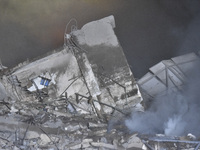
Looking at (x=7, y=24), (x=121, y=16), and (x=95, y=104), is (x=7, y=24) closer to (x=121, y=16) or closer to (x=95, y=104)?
(x=121, y=16)

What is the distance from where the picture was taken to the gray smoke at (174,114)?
6.88 metres

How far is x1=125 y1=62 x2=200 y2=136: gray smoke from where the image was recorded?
271 inches

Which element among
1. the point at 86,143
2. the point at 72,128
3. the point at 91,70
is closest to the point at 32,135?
the point at 72,128

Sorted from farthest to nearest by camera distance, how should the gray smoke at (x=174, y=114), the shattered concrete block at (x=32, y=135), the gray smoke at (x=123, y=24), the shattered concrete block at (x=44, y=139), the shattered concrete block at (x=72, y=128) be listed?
1. the gray smoke at (x=123, y=24)
2. the gray smoke at (x=174, y=114)
3. the shattered concrete block at (x=72, y=128)
4. the shattered concrete block at (x=32, y=135)
5. the shattered concrete block at (x=44, y=139)

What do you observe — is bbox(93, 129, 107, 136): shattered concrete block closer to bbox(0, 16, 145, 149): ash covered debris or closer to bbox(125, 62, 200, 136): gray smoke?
bbox(0, 16, 145, 149): ash covered debris

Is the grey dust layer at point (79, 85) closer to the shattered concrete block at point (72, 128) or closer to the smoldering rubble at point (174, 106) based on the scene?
the shattered concrete block at point (72, 128)

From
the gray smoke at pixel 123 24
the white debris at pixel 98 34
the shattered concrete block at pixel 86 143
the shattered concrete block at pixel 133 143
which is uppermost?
the gray smoke at pixel 123 24

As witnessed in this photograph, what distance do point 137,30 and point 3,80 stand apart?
6.54 metres

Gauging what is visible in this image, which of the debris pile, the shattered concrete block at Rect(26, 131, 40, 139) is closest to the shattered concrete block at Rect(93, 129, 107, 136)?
the debris pile

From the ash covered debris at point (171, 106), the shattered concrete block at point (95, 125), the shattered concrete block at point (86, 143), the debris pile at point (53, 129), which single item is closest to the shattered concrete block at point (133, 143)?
the debris pile at point (53, 129)

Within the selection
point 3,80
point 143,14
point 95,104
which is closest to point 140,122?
point 95,104

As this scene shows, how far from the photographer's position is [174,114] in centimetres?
777

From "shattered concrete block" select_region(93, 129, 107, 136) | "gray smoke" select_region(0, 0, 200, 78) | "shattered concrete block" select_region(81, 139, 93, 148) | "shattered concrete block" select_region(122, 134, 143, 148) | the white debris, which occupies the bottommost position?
"shattered concrete block" select_region(122, 134, 143, 148)

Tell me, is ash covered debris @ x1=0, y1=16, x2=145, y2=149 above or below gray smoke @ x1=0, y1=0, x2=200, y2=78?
below
